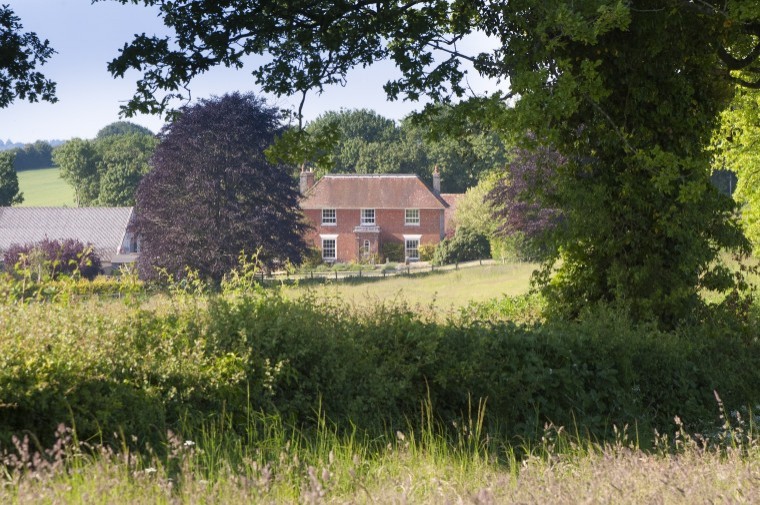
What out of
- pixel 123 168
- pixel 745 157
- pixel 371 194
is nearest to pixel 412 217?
pixel 371 194

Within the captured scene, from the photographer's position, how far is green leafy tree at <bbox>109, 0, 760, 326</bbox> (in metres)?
12.5

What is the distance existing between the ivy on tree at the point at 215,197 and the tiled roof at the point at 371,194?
22.0 metres

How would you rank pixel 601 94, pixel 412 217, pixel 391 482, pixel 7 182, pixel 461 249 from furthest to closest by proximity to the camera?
pixel 412 217, pixel 7 182, pixel 461 249, pixel 601 94, pixel 391 482

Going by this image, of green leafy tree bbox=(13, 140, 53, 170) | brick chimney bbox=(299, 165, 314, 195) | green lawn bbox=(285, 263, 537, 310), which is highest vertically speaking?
green leafy tree bbox=(13, 140, 53, 170)

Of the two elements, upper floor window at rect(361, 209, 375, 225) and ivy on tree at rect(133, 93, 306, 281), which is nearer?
ivy on tree at rect(133, 93, 306, 281)

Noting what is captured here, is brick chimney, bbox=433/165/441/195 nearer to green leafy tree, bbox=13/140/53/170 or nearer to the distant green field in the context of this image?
the distant green field

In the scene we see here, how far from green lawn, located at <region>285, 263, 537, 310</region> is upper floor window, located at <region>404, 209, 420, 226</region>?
1624 centimetres

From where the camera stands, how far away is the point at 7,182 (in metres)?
62.3

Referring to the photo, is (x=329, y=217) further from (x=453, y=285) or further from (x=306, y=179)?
(x=453, y=285)

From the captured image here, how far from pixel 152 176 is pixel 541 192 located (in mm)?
29800

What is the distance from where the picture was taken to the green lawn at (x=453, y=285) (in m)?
33.0

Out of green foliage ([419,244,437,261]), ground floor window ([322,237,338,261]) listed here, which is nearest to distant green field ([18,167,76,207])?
ground floor window ([322,237,338,261])

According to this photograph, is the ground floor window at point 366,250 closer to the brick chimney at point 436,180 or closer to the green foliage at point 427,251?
the green foliage at point 427,251

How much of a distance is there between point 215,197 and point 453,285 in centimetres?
1170
